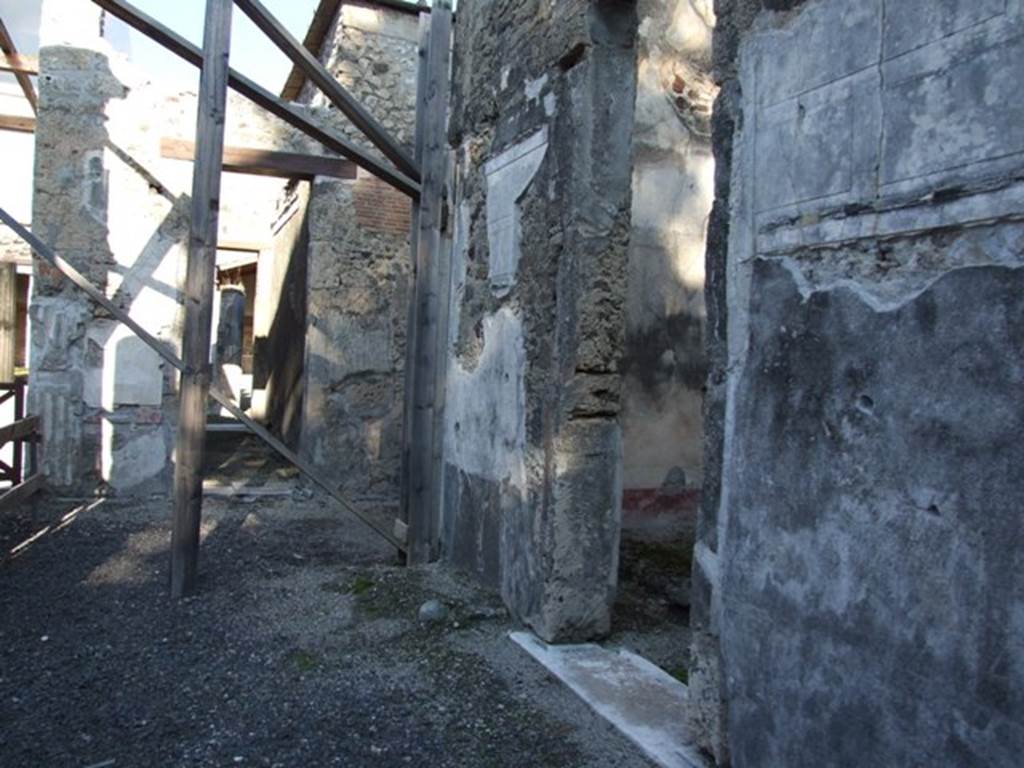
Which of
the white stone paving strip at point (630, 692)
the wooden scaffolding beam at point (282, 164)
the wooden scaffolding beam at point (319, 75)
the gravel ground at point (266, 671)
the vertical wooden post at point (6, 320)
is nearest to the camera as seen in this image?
the white stone paving strip at point (630, 692)

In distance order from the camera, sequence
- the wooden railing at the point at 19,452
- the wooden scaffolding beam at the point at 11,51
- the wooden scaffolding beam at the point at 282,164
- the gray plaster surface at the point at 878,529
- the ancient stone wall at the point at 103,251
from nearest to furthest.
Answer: the gray plaster surface at the point at 878,529 → the wooden railing at the point at 19,452 → the ancient stone wall at the point at 103,251 → the wooden scaffolding beam at the point at 11,51 → the wooden scaffolding beam at the point at 282,164

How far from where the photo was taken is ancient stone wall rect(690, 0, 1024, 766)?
5.19ft

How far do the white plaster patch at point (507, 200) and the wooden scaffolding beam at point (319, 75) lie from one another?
0.77 m

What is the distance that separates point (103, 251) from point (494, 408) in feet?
14.9

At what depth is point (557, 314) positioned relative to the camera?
364 cm

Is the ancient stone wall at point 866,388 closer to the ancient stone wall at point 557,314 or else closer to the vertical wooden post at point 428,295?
the ancient stone wall at point 557,314

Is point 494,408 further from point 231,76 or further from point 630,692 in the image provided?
point 231,76

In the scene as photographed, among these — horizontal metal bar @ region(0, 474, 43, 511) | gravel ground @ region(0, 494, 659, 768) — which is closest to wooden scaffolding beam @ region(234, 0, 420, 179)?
gravel ground @ region(0, 494, 659, 768)

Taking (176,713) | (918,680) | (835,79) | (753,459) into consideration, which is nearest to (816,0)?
(835,79)

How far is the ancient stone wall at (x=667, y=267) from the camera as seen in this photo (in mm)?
5355

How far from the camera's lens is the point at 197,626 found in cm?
390

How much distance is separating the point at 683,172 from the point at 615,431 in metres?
2.51

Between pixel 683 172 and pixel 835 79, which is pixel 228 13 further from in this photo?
pixel 835 79

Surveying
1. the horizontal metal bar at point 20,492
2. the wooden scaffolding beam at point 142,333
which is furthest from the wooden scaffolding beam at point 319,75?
the horizontal metal bar at point 20,492
